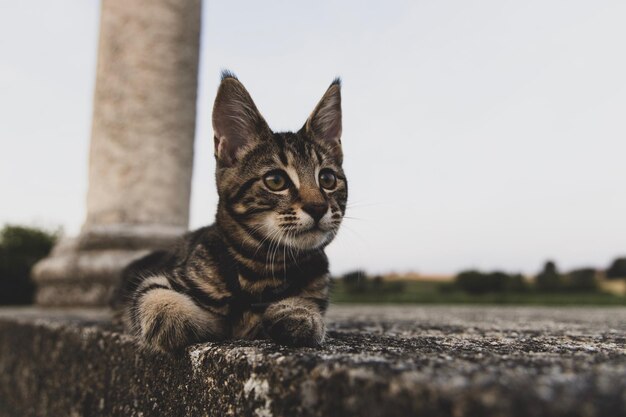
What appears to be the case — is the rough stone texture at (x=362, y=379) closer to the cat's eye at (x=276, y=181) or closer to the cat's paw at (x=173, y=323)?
the cat's paw at (x=173, y=323)

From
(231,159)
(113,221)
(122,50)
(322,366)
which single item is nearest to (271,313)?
(322,366)

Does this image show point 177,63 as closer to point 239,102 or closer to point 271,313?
point 239,102

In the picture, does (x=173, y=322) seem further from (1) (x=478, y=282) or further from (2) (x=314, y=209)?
(1) (x=478, y=282)

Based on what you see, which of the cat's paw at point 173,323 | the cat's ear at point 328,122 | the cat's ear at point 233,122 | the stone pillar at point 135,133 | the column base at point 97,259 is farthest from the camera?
the stone pillar at point 135,133

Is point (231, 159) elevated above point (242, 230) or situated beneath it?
elevated above

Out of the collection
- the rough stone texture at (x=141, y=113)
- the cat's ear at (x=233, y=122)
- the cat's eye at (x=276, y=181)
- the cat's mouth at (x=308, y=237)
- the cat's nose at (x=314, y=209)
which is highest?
the rough stone texture at (x=141, y=113)

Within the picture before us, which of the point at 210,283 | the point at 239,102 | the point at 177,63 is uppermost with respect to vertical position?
the point at 177,63

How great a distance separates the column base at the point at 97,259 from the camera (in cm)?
484

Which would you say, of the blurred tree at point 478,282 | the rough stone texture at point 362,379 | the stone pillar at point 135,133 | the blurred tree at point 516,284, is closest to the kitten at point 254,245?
the rough stone texture at point 362,379

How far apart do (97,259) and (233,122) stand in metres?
3.33

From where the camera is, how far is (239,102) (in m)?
2.16

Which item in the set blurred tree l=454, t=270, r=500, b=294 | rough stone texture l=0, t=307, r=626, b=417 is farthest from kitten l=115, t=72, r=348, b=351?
blurred tree l=454, t=270, r=500, b=294

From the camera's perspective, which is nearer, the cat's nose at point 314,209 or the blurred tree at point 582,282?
the cat's nose at point 314,209

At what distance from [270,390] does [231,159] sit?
1291 mm
